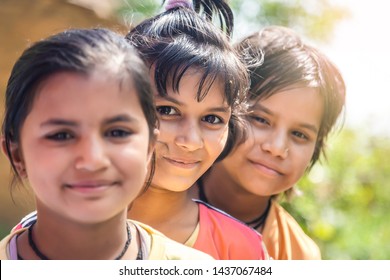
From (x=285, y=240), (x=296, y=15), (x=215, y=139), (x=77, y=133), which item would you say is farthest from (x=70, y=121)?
(x=296, y=15)

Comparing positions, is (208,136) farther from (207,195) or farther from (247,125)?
(207,195)

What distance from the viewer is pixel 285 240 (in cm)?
154

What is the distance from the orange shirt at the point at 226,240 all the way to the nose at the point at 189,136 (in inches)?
7.4

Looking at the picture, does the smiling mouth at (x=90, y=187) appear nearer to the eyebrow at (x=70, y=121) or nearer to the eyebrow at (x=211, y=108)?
the eyebrow at (x=70, y=121)

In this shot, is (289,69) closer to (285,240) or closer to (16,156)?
(285,240)

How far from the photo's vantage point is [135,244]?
107 centimetres

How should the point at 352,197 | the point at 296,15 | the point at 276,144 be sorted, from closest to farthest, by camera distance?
the point at 276,144
the point at 296,15
the point at 352,197

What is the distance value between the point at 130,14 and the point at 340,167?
4.97 ft

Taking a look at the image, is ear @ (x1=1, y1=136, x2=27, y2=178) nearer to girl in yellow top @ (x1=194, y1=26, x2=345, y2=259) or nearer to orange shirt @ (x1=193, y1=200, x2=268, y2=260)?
orange shirt @ (x1=193, y1=200, x2=268, y2=260)

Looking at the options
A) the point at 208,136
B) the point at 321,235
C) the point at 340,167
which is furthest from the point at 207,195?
the point at 340,167

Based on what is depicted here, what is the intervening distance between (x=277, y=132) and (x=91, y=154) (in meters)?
0.63

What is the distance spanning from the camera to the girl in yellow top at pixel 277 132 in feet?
4.82

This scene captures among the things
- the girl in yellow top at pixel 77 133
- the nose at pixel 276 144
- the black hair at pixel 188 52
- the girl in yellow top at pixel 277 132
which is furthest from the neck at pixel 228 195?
the girl in yellow top at pixel 77 133
